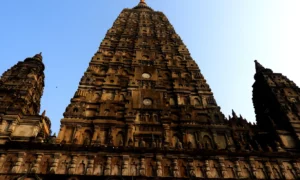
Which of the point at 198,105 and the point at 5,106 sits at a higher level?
the point at 198,105

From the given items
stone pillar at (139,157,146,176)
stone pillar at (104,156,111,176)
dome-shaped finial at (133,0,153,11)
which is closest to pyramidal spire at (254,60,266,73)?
stone pillar at (139,157,146,176)

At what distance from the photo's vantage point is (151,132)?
54.2 feet

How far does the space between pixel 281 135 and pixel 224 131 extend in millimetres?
3227

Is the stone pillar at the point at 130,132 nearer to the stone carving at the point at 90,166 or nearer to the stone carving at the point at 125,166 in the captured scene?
the stone carving at the point at 125,166

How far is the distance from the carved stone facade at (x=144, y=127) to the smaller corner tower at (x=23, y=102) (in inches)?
2.3

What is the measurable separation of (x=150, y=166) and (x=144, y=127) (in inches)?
143

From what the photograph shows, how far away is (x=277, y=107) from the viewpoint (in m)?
18.7

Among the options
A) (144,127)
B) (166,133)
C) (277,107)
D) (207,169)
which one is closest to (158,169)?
(207,169)

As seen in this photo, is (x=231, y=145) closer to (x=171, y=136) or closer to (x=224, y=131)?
(x=224, y=131)

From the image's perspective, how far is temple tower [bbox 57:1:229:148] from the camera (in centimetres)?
1612

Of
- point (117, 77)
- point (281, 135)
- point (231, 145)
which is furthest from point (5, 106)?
point (281, 135)

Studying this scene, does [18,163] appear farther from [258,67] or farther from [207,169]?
[258,67]

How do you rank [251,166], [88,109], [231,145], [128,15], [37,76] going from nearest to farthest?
[251,166], [231,145], [88,109], [37,76], [128,15]

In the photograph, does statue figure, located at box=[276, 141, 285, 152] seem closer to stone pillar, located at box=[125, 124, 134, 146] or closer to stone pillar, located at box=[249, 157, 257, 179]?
stone pillar, located at box=[249, 157, 257, 179]
